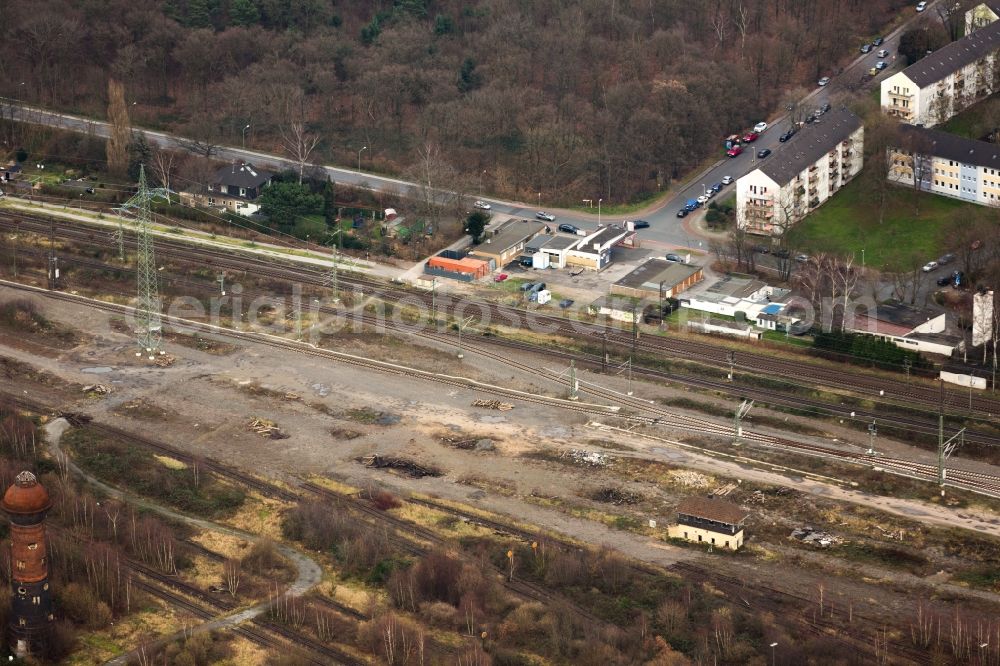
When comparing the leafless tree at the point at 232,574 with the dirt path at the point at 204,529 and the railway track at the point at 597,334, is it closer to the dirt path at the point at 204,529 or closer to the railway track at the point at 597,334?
the dirt path at the point at 204,529

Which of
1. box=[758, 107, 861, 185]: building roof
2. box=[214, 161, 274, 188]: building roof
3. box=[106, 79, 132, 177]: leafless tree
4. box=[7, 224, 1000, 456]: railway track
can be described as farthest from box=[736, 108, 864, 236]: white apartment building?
box=[106, 79, 132, 177]: leafless tree

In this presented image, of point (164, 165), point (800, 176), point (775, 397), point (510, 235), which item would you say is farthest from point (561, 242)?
point (164, 165)

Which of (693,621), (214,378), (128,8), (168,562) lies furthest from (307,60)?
(693,621)

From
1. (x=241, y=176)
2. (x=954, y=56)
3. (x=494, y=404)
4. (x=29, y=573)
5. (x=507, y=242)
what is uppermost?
(x=954, y=56)

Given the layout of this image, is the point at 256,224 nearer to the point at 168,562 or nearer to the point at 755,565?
the point at 168,562

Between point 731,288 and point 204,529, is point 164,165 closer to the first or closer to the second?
point 731,288

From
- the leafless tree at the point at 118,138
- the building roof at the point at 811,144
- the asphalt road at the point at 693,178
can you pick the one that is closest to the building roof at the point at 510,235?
the asphalt road at the point at 693,178
